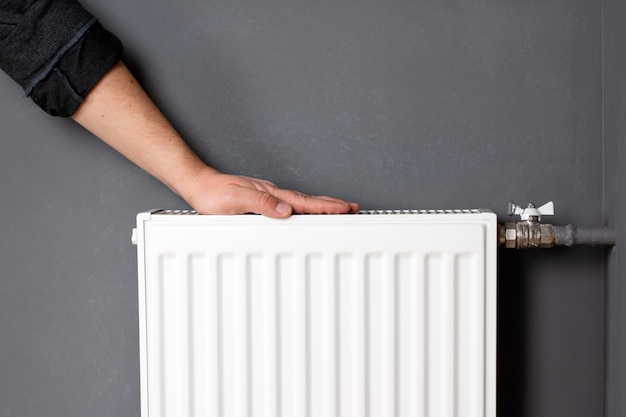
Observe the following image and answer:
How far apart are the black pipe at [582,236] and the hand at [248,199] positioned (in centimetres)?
26

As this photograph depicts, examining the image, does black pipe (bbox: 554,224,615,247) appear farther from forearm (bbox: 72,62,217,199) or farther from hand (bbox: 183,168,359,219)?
forearm (bbox: 72,62,217,199)

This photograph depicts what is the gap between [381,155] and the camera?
984 mm

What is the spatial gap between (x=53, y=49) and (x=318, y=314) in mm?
460

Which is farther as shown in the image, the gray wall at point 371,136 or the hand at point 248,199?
the gray wall at point 371,136

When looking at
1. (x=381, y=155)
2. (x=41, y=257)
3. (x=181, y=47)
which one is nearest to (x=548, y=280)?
(x=381, y=155)

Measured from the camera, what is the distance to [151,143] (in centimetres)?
93

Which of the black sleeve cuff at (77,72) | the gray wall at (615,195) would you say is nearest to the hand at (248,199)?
the black sleeve cuff at (77,72)

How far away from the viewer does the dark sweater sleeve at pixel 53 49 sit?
2.89ft

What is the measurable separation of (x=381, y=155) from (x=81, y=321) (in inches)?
18.9

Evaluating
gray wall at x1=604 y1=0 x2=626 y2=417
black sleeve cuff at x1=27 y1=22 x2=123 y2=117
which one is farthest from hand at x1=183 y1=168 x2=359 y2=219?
gray wall at x1=604 y1=0 x2=626 y2=417

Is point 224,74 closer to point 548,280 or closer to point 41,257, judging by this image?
point 41,257

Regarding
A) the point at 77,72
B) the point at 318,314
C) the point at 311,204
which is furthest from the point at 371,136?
the point at 77,72

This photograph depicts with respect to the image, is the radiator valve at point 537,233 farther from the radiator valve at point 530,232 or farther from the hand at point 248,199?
the hand at point 248,199

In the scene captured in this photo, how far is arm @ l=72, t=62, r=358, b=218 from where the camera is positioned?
0.90 m
